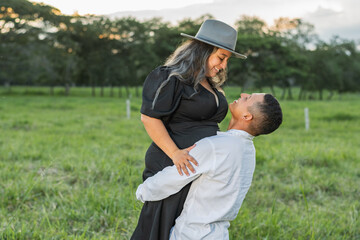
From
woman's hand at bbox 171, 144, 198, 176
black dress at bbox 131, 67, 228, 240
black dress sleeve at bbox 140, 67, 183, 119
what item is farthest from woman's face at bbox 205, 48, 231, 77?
woman's hand at bbox 171, 144, 198, 176

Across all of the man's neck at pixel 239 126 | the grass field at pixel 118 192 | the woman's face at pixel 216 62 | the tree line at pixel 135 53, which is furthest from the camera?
the tree line at pixel 135 53

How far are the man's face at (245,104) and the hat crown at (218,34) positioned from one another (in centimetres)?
28

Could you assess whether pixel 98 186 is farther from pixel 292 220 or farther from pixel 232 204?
pixel 232 204

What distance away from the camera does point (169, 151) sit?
1.93m

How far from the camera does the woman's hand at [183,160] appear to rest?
183cm

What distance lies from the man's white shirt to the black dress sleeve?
0.25 metres

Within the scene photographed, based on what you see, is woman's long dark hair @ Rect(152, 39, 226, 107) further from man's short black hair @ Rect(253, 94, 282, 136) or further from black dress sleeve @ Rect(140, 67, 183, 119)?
man's short black hair @ Rect(253, 94, 282, 136)

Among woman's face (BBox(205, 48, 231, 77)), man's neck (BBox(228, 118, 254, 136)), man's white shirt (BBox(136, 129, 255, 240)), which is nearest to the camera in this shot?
man's white shirt (BBox(136, 129, 255, 240))

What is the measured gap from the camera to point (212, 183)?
6.05 feet

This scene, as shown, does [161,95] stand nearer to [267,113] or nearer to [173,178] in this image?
[173,178]

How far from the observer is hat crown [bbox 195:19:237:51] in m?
1.97

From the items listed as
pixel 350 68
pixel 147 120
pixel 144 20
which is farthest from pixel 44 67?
pixel 147 120

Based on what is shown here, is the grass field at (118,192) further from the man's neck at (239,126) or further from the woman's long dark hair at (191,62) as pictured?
the woman's long dark hair at (191,62)

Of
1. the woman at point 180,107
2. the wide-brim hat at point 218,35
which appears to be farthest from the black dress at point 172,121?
the wide-brim hat at point 218,35
